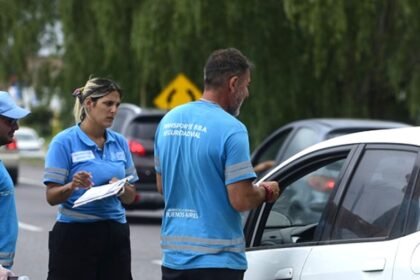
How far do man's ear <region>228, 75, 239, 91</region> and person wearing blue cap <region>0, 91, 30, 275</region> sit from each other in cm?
105

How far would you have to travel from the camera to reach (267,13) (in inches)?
1059

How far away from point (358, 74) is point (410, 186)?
21.9 meters

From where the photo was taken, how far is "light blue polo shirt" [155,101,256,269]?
598 cm

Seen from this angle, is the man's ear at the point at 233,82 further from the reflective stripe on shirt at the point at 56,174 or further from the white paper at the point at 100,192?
the reflective stripe on shirt at the point at 56,174

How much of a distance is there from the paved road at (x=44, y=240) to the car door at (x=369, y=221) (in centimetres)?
646

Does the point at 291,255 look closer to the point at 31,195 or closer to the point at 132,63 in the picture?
the point at 31,195

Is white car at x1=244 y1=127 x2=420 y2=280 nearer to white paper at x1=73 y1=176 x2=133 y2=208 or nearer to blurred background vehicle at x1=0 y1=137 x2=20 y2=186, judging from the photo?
white paper at x1=73 y1=176 x2=133 y2=208

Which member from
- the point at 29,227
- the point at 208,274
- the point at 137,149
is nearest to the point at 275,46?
the point at 137,149

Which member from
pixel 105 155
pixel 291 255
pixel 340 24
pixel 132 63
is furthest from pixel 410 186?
pixel 132 63

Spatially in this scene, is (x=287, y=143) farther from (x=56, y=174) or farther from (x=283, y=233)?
(x=283, y=233)

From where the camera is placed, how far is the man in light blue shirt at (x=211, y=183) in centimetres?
598

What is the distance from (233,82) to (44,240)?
35.4 ft

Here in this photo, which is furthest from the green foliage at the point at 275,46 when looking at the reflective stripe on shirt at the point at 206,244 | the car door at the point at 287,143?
the reflective stripe on shirt at the point at 206,244

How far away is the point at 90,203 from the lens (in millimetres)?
7164
